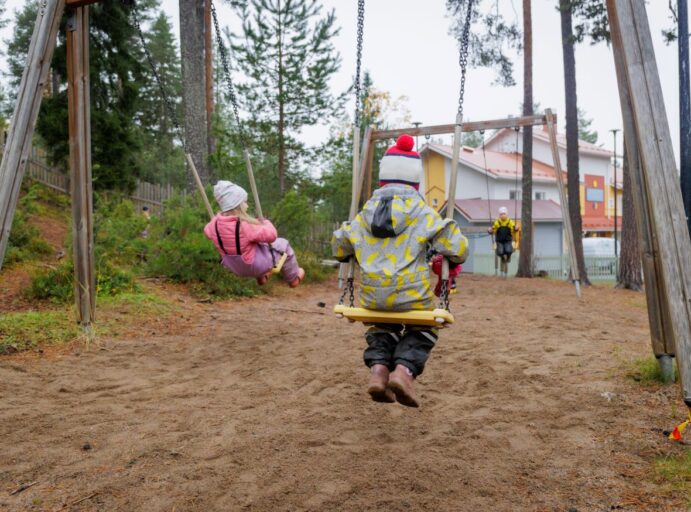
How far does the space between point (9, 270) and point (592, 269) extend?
1967cm

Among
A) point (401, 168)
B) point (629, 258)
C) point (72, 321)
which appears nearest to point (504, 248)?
point (629, 258)

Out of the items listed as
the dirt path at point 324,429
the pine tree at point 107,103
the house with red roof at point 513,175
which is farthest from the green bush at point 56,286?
the house with red roof at point 513,175

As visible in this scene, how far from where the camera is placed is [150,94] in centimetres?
2938

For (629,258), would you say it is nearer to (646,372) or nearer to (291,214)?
(291,214)

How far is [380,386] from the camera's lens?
3.47 m

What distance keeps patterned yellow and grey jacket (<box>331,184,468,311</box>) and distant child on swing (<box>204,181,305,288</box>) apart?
6.36 ft

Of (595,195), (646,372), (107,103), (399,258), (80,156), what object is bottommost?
(646,372)

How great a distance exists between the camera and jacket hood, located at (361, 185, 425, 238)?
356 cm

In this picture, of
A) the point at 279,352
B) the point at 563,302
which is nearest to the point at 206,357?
the point at 279,352

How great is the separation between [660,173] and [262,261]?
3315 mm

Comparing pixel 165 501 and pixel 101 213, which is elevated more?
pixel 101 213

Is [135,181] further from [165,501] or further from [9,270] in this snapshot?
[165,501]

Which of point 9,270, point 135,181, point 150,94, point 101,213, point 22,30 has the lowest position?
point 9,270

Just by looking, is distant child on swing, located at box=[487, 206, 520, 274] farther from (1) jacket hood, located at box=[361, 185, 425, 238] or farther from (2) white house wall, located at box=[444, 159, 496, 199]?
(2) white house wall, located at box=[444, 159, 496, 199]
